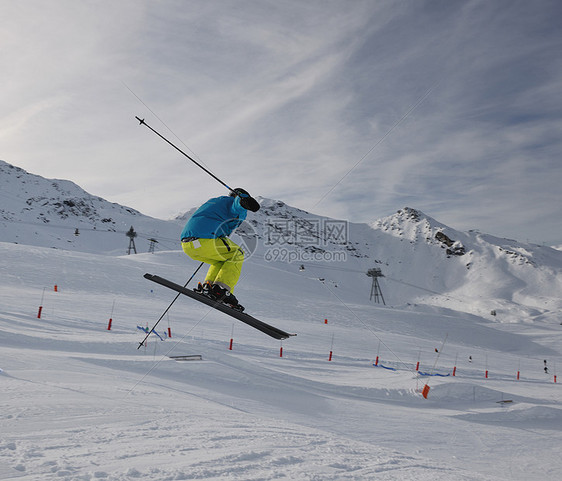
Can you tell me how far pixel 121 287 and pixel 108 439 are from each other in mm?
27819

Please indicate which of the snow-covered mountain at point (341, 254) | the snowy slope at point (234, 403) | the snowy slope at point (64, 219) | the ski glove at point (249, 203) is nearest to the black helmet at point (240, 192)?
the ski glove at point (249, 203)

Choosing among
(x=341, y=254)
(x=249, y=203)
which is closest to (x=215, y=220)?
(x=249, y=203)

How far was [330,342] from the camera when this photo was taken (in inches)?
875

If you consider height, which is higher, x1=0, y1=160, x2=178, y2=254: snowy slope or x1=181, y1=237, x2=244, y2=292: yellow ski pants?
x1=0, y1=160, x2=178, y2=254: snowy slope

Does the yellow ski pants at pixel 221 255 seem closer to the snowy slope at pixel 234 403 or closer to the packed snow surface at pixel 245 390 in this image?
the packed snow surface at pixel 245 390

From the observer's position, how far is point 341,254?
608 feet

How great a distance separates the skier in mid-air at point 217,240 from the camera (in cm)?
562

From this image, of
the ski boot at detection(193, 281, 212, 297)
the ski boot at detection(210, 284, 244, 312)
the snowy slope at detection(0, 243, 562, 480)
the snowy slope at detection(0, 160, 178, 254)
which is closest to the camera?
the snowy slope at detection(0, 243, 562, 480)

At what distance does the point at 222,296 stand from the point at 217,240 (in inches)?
34.1

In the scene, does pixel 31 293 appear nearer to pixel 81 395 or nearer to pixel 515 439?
pixel 81 395

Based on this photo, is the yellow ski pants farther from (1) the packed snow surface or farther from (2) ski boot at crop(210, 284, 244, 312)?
(1) the packed snow surface

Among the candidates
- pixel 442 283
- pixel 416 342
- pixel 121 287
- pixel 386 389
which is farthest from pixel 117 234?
pixel 442 283

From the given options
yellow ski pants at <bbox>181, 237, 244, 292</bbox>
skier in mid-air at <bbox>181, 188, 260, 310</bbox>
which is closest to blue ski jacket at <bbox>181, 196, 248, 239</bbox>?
skier in mid-air at <bbox>181, 188, 260, 310</bbox>

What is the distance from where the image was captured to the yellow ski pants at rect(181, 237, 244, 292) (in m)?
5.67
